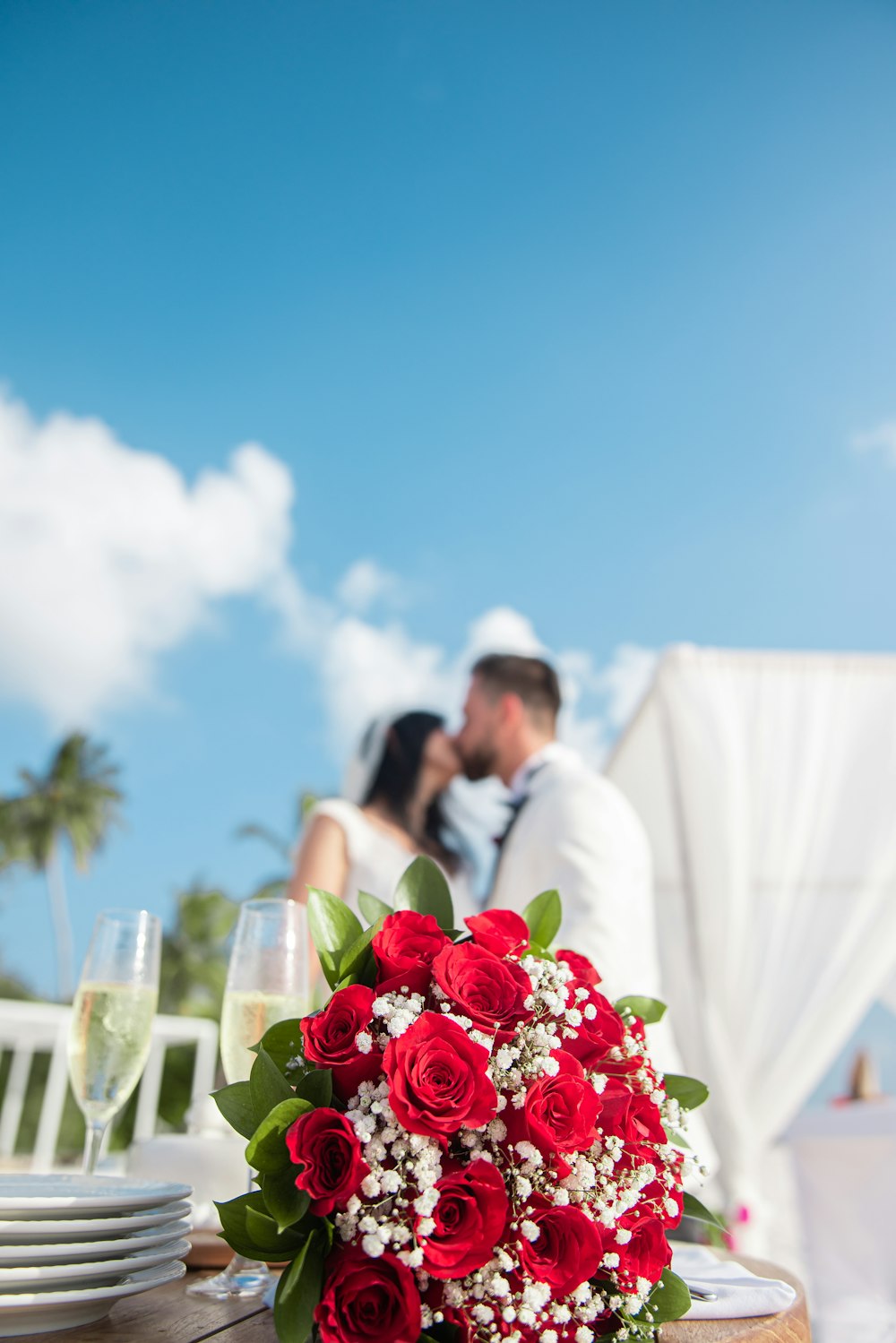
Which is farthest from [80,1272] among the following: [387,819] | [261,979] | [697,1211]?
[387,819]

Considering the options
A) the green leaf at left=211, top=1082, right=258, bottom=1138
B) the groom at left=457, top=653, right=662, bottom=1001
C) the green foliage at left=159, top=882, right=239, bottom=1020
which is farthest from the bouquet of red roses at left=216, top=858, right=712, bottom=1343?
the green foliage at left=159, top=882, right=239, bottom=1020

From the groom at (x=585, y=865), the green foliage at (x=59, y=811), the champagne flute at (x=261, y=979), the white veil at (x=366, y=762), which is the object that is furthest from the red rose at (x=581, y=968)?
the green foliage at (x=59, y=811)

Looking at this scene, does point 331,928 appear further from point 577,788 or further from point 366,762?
point 366,762

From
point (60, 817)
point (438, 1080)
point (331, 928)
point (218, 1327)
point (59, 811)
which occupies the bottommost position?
point (218, 1327)

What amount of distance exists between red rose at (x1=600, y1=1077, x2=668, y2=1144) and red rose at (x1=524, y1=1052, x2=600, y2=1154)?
0.12 feet

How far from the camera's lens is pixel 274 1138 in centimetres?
66

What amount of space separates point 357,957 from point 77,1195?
34 centimetres

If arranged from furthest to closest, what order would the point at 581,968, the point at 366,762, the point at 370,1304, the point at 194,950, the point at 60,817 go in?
the point at 60,817, the point at 194,950, the point at 366,762, the point at 581,968, the point at 370,1304

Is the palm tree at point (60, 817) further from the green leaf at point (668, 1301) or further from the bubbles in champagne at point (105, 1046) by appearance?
the green leaf at point (668, 1301)

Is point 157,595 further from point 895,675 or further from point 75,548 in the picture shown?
point 895,675

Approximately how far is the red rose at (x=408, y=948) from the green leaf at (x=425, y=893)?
0.07 metres

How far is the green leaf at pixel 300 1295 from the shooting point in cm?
60

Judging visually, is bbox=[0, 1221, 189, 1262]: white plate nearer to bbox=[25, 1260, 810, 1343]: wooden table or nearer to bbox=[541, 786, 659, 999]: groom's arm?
bbox=[25, 1260, 810, 1343]: wooden table

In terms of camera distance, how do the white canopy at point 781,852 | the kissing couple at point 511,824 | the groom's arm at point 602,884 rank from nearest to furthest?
the groom's arm at point 602,884 → the kissing couple at point 511,824 → the white canopy at point 781,852
